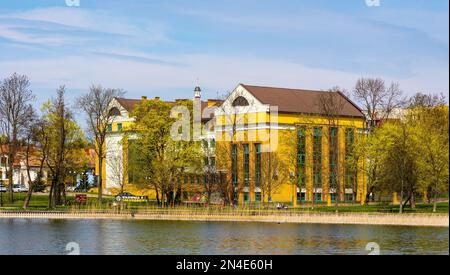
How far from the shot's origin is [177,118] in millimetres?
105375

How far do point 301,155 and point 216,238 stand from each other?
134 ft

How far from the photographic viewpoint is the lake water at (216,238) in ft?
204

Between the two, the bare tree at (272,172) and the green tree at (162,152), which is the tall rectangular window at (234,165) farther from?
the green tree at (162,152)

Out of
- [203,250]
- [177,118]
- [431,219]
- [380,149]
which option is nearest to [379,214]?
[431,219]

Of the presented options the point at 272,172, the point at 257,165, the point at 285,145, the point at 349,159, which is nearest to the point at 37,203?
the point at 257,165

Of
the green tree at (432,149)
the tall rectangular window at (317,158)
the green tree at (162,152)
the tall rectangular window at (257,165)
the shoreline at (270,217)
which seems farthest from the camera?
the tall rectangular window at (257,165)

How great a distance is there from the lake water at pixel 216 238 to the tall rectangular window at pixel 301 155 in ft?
79.5

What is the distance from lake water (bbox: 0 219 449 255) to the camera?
2452 inches

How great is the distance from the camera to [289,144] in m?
105

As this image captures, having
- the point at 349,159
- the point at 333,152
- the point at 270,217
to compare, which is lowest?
the point at 270,217

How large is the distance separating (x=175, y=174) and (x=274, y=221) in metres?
19.9

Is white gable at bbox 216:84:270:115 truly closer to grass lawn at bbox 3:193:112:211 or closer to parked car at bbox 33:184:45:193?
grass lawn at bbox 3:193:112:211

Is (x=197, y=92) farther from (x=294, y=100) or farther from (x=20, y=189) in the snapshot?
(x=20, y=189)

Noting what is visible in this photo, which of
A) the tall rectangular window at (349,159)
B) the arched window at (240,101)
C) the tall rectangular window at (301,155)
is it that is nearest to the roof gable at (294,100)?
the arched window at (240,101)
